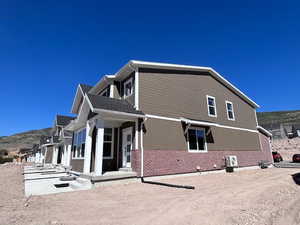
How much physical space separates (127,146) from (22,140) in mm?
111855

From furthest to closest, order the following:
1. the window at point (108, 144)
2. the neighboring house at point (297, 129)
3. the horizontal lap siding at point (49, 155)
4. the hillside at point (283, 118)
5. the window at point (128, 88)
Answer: the hillside at point (283, 118) → the neighboring house at point (297, 129) → the horizontal lap siding at point (49, 155) → the window at point (128, 88) → the window at point (108, 144)

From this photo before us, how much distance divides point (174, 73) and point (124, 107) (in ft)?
15.9

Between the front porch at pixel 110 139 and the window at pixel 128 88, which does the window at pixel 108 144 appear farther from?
the window at pixel 128 88

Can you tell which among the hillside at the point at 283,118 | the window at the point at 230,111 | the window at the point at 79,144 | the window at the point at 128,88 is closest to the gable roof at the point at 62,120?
the window at the point at 79,144

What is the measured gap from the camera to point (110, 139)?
11.2 metres

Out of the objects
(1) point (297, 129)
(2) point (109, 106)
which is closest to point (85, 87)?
(2) point (109, 106)

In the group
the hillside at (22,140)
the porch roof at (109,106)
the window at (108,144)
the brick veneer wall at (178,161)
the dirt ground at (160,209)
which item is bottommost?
the dirt ground at (160,209)

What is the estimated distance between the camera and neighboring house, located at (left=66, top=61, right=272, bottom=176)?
9609mm

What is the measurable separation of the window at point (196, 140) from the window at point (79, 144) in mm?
7517

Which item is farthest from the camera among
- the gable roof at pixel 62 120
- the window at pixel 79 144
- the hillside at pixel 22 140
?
the hillside at pixel 22 140

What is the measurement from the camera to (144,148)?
961cm

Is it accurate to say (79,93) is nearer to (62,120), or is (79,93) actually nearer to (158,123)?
(158,123)

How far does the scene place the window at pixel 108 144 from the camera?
10.8 m

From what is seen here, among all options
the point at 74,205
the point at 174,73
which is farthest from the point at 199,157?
the point at 74,205
